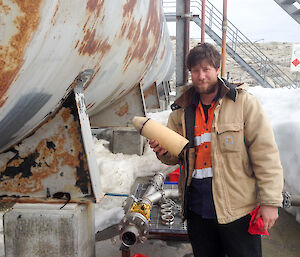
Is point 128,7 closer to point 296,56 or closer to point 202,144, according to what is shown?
point 202,144

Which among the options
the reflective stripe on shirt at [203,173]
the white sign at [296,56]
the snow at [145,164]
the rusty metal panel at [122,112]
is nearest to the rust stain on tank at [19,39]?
the reflective stripe on shirt at [203,173]

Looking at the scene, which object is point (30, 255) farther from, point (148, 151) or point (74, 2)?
point (148, 151)

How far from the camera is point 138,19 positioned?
206 centimetres

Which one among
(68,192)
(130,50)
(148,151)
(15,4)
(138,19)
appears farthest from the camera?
(148,151)

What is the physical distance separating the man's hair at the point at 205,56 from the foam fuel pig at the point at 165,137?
433mm

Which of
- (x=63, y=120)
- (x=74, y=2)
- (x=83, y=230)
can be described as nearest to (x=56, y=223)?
(x=83, y=230)

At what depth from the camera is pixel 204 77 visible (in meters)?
1.62

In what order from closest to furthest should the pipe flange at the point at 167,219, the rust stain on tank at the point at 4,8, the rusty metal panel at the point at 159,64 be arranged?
the rust stain on tank at the point at 4,8 → the pipe flange at the point at 167,219 → the rusty metal panel at the point at 159,64

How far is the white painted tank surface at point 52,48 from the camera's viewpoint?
3.12 ft

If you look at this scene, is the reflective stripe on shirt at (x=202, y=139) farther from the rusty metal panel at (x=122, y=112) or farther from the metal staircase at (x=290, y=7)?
the metal staircase at (x=290, y=7)

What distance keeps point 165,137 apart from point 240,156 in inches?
17.0

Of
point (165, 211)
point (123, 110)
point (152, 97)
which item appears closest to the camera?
point (165, 211)

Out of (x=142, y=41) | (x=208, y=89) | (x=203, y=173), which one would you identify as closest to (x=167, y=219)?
(x=203, y=173)

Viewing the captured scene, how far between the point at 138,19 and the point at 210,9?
9851mm
